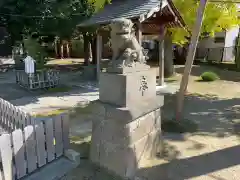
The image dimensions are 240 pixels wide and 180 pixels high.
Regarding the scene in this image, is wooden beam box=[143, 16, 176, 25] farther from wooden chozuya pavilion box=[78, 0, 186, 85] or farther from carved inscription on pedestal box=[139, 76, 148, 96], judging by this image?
carved inscription on pedestal box=[139, 76, 148, 96]

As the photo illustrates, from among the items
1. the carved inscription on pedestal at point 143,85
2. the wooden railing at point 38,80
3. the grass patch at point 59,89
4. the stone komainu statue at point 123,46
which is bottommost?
the grass patch at point 59,89

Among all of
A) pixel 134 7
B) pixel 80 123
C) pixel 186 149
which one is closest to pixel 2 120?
pixel 80 123

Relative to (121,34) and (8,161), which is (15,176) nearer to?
(8,161)

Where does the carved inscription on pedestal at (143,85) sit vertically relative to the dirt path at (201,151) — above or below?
above

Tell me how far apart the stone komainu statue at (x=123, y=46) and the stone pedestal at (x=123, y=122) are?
0.23m

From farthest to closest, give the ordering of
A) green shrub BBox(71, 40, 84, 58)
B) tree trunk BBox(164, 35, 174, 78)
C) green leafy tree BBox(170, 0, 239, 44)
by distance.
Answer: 1. green shrub BBox(71, 40, 84, 58)
2. tree trunk BBox(164, 35, 174, 78)
3. green leafy tree BBox(170, 0, 239, 44)

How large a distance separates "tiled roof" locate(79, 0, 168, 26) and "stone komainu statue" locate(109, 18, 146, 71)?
4566 millimetres

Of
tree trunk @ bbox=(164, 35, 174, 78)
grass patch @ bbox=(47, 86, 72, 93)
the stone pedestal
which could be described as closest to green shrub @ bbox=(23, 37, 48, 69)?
grass patch @ bbox=(47, 86, 72, 93)

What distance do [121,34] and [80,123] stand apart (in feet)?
11.0

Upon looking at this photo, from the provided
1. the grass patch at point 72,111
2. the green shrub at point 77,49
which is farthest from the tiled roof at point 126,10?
the green shrub at point 77,49

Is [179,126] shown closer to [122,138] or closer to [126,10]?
[122,138]

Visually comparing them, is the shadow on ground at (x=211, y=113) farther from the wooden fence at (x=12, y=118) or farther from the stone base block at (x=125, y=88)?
the wooden fence at (x=12, y=118)

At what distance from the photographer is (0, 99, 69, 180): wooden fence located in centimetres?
333

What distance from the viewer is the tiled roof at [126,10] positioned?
8.33m
